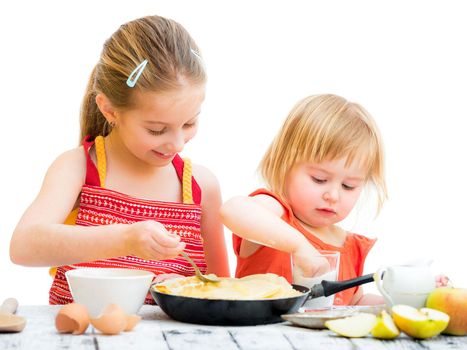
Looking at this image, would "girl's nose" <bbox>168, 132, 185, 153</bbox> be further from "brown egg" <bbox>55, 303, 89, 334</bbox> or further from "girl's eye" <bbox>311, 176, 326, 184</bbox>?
"brown egg" <bbox>55, 303, 89, 334</bbox>

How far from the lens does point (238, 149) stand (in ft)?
10.9

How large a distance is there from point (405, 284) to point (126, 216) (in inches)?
29.0

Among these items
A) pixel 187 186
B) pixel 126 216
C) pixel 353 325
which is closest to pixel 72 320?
pixel 353 325

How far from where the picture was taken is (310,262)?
1579 mm

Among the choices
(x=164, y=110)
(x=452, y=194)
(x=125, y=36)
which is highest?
(x=125, y=36)

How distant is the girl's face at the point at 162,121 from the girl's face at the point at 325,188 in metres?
0.32

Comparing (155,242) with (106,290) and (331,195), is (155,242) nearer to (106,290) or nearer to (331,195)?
(106,290)

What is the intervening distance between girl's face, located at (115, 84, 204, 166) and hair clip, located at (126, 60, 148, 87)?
3 centimetres

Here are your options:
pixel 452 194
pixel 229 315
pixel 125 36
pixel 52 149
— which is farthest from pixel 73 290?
pixel 452 194

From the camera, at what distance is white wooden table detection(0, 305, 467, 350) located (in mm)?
1214

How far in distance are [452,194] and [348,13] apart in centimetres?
90

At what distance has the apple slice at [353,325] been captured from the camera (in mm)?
1315

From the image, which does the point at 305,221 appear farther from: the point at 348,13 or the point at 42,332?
the point at 348,13

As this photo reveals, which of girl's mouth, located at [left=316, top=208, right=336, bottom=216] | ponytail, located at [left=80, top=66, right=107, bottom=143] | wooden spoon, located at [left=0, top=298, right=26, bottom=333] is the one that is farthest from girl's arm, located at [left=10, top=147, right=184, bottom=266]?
girl's mouth, located at [left=316, top=208, right=336, bottom=216]
